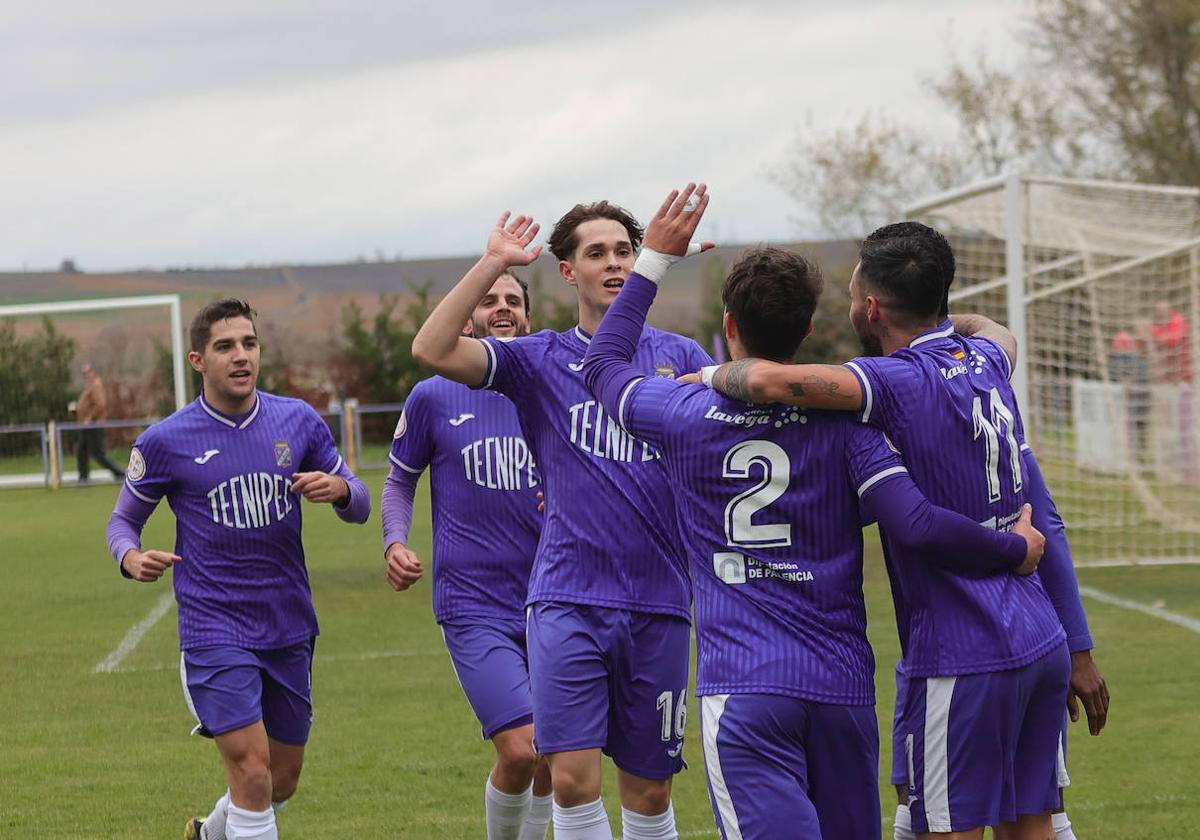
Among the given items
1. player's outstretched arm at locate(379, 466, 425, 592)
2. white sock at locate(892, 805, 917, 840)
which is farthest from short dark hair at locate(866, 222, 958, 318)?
player's outstretched arm at locate(379, 466, 425, 592)

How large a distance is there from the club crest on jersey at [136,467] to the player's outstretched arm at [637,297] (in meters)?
2.30

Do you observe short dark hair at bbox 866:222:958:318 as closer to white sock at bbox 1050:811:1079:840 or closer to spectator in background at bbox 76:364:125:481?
white sock at bbox 1050:811:1079:840

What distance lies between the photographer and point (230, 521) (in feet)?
18.5

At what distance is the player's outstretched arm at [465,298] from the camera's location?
14.3 feet

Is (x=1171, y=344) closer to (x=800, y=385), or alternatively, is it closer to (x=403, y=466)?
(x=403, y=466)

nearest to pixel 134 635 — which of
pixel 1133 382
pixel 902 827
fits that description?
pixel 902 827

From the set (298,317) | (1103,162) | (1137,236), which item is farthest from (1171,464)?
(298,317)

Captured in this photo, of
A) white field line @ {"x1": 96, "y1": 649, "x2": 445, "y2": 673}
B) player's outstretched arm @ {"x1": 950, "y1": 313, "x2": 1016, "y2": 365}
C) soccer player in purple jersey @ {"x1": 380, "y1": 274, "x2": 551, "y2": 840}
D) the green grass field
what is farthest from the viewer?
white field line @ {"x1": 96, "y1": 649, "x2": 445, "y2": 673}

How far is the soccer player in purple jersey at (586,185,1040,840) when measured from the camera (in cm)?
364

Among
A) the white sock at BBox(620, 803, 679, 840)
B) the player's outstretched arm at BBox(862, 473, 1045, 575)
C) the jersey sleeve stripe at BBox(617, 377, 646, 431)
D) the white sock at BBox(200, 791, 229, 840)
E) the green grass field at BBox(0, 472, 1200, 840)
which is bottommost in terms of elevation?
the green grass field at BBox(0, 472, 1200, 840)

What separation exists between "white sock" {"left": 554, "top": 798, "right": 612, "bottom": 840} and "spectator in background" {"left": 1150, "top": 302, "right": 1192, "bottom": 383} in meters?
12.5

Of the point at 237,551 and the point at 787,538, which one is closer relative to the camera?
the point at 787,538

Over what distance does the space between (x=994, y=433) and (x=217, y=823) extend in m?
3.32

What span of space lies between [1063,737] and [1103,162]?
3169 cm
